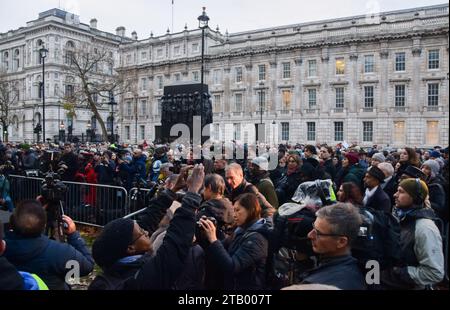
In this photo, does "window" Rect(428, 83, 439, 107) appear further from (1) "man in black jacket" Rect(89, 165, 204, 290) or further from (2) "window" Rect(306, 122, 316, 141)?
(1) "man in black jacket" Rect(89, 165, 204, 290)

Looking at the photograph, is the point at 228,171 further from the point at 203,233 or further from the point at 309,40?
the point at 309,40

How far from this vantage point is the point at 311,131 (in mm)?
46719

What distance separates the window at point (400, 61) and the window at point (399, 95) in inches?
80.1

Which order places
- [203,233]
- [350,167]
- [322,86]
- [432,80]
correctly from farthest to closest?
[322,86] < [432,80] < [350,167] < [203,233]

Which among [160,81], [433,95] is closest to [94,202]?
[433,95]

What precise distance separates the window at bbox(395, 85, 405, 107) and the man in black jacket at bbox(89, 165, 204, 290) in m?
44.4

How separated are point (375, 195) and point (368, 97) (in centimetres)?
4179

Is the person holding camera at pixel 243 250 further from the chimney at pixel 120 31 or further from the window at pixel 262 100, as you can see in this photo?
the window at pixel 262 100

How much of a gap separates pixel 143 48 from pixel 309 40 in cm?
2462

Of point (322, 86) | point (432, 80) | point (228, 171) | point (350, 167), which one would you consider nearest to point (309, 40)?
point (322, 86)

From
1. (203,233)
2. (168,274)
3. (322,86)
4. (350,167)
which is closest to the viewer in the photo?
(168,274)

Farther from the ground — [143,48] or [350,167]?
[143,48]

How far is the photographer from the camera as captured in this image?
2850 millimetres

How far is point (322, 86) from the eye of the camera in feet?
149
